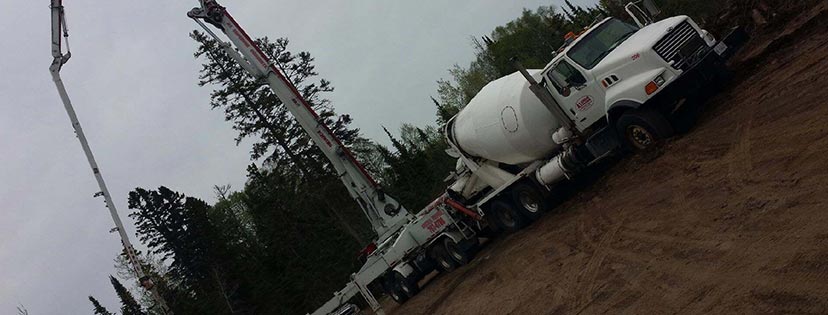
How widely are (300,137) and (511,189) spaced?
740 inches

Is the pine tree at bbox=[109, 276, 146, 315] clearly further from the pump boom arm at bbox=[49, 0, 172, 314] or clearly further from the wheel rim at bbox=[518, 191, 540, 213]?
the wheel rim at bbox=[518, 191, 540, 213]

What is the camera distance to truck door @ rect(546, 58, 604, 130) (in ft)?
46.8

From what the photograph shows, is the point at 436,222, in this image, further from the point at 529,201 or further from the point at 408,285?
the point at 529,201

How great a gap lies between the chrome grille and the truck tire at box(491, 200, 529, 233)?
19.2ft

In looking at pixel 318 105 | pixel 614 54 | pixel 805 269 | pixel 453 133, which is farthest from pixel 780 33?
pixel 318 105

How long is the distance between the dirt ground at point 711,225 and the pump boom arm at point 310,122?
12.7 ft

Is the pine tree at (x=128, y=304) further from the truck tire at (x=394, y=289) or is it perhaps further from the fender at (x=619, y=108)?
the fender at (x=619, y=108)

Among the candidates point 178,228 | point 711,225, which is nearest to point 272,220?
point 178,228

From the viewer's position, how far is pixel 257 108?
34.4 metres

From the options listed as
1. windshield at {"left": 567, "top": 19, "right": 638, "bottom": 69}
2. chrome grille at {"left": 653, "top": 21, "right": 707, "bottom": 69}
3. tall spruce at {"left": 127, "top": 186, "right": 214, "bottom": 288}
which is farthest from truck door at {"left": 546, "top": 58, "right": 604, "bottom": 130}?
tall spruce at {"left": 127, "top": 186, "right": 214, "bottom": 288}

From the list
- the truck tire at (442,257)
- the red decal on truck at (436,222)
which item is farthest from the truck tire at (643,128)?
the truck tire at (442,257)

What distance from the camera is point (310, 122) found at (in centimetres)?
2009

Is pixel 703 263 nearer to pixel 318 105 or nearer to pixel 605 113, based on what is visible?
pixel 605 113

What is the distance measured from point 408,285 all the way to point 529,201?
4.43 meters
